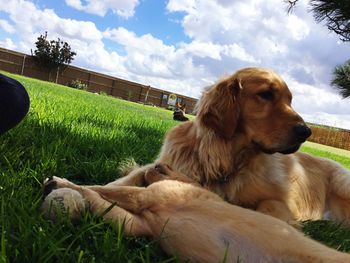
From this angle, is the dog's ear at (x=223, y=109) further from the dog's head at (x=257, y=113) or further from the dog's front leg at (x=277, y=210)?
the dog's front leg at (x=277, y=210)

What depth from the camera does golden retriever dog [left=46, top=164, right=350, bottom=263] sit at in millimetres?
1649

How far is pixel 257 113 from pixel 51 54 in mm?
41552

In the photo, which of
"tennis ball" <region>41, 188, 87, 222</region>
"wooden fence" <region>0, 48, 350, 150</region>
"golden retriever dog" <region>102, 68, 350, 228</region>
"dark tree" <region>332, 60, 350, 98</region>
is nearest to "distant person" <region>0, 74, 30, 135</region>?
"tennis ball" <region>41, 188, 87, 222</region>

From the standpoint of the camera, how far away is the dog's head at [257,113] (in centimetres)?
330

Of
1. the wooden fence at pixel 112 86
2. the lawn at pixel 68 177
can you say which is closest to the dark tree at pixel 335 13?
the lawn at pixel 68 177

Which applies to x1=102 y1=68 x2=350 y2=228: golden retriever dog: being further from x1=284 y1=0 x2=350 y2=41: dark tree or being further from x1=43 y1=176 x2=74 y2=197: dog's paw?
x1=284 y1=0 x2=350 y2=41: dark tree

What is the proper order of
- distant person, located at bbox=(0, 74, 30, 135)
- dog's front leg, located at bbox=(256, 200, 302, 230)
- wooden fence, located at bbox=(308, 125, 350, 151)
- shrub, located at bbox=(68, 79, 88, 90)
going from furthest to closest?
wooden fence, located at bbox=(308, 125, 350, 151)
shrub, located at bbox=(68, 79, 88, 90)
dog's front leg, located at bbox=(256, 200, 302, 230)
distant person, located at bbox=(0, 74, 30, 135)

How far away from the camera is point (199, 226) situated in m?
1.78

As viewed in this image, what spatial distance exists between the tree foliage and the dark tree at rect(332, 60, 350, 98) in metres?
27.7

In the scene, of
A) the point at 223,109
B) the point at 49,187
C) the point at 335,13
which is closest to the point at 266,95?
the point at 223,109

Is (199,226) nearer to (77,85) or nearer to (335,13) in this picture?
(335,13)

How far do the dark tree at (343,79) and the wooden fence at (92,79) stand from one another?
59.9ft

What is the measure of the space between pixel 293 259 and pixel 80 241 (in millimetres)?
850

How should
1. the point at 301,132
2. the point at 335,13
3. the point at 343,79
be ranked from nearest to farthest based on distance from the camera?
1. the point at 301,132
2. the point at 335,13
3. the point at 343,79
